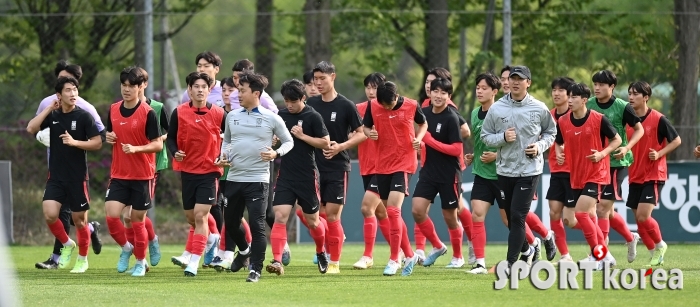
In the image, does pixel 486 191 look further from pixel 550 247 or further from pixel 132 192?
pixel 132 192

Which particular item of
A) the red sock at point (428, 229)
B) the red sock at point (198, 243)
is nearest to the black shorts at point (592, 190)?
the red sock at point (428, 229)

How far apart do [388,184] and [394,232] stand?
2.11 ft

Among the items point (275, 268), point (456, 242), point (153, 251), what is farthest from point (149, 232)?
point (456, 242)

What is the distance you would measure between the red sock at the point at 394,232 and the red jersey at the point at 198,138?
5.82 feet

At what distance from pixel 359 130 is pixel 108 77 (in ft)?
33.3

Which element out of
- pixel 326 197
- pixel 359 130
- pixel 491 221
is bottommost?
pixel 491 221

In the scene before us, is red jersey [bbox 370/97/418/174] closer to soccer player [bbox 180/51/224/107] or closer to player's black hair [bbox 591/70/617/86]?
soccer player [bbox 180/51/224/107]

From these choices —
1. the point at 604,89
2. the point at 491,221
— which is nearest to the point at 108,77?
the point at 491,221

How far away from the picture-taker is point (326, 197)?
1151 centimetres

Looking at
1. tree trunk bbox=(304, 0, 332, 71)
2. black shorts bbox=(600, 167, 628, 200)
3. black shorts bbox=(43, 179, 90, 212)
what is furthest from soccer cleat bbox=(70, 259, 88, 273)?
tree trunk bbox=(304, 0, 332, 71)

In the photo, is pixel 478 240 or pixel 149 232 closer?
pixel 478 240

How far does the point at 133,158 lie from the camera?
11.1m

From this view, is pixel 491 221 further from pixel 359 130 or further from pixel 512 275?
pixel 512 275

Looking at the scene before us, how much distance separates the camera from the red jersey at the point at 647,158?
12523mm
